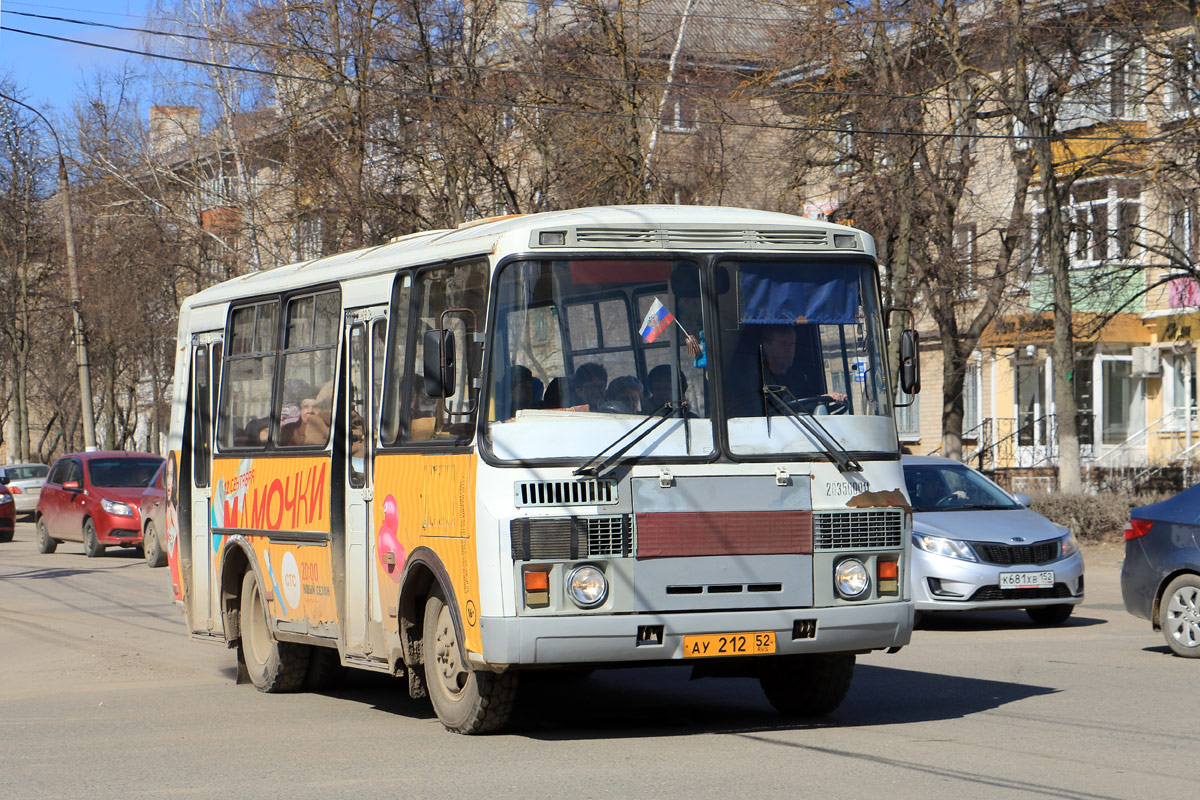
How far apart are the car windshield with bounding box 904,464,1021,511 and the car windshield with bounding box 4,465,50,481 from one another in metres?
33.0

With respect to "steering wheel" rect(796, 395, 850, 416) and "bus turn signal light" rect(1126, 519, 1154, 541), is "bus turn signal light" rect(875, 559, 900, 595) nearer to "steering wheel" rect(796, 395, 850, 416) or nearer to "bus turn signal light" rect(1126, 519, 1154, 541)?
"steering wheel" rect(796, 395, 850, 416)

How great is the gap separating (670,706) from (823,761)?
2.57 metres

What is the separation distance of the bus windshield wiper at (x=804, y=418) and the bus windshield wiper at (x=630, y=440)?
50 centimetres

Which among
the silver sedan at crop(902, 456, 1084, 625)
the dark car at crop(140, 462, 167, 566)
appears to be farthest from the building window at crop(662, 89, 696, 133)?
the silver sedan at crop(902, 456, 1084, 625)

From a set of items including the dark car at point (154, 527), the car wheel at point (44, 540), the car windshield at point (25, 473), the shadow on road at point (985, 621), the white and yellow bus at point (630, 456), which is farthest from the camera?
the car windshield at point (25, 473)

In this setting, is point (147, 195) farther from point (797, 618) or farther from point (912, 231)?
point (797, 618)

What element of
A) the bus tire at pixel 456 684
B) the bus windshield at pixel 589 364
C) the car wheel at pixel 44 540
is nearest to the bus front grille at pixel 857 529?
the bus windshield at pixel 589 364

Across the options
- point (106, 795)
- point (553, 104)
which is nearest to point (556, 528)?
point (106, 795)

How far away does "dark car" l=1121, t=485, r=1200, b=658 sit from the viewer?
1276cm

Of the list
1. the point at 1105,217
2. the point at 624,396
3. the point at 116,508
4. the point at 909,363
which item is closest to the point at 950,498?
the point at 909,363

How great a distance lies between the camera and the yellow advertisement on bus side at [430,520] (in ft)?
28.3

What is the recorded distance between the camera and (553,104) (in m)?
29.6

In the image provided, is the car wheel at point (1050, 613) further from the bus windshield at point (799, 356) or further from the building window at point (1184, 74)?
the building window at point (1184, 74)

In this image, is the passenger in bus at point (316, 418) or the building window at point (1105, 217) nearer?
the passenger in bus at point (316, 418)
